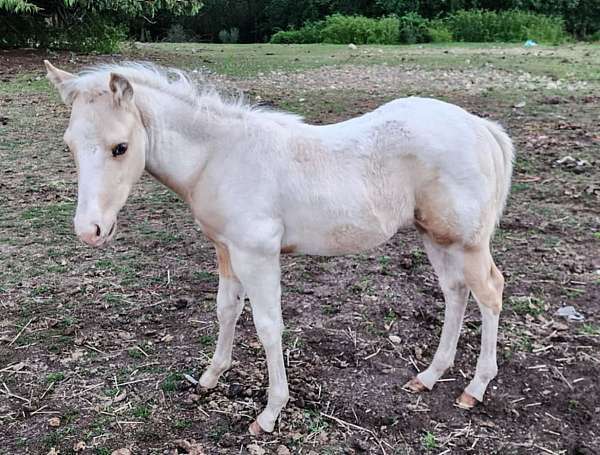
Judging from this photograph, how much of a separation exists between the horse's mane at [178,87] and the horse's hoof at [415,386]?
146 cm

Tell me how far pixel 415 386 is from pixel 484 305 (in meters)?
0.56

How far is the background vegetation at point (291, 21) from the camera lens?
43.7ft

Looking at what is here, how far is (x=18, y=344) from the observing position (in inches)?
134

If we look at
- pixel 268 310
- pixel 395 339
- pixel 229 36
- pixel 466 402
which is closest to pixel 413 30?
pixel 229 36

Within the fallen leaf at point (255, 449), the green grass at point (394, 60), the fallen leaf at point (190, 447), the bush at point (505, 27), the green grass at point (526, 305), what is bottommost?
the fallen leaf at point (255, 449)

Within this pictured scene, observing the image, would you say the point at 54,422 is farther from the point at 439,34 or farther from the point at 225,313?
the point at 439,34

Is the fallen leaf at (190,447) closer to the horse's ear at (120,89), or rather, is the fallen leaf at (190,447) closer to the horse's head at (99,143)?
the horse's head at (99,143)

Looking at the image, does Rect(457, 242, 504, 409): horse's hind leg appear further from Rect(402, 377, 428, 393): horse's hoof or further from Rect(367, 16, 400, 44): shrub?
Rect(367, 16, 400, 44): shrub

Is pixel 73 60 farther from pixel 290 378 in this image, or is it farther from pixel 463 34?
pixel 463 34

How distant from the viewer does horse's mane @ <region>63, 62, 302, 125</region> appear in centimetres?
240

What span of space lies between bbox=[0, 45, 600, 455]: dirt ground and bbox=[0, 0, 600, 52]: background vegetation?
858cm

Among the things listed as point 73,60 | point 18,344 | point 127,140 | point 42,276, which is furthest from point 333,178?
point 73,60

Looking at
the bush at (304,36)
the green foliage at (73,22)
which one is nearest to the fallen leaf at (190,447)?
the green foliage at (73,22)

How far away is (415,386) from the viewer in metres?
3.07
